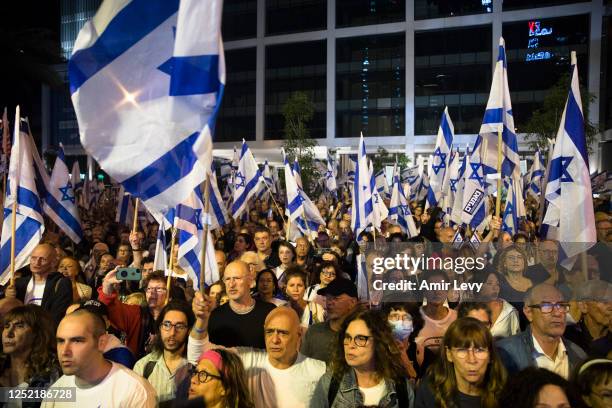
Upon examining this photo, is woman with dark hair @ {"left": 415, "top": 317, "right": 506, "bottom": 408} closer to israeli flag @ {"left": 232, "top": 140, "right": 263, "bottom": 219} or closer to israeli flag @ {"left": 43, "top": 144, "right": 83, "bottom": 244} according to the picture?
israeli flag @ {"left": 43, "top": 144, "right": 83, "bottom": 244}

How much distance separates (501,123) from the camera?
7.05m

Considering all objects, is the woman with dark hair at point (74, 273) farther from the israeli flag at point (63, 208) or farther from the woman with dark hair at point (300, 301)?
the israeli flag at point (63, 208)

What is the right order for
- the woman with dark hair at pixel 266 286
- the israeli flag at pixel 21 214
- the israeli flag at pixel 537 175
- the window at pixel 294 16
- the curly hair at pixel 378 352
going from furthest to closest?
the window at pixel 294 16
the israeli flag at pixel 537 175
the israeli flag at pixel 21 214
the woman with dark hair at pixel 266 286
the curly hair at pixel 378 352

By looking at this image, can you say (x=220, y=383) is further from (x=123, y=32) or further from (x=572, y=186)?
(x=572, y=186)

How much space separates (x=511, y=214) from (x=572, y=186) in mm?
3063

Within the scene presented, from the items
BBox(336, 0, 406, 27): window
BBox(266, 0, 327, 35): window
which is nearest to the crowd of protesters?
BBox(336, 0, 406, 27): window

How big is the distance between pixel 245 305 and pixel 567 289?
102 inches

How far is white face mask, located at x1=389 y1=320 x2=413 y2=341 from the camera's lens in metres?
4.34

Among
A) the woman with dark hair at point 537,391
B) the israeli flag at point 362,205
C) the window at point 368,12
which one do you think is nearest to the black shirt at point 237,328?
the woman with dark hair at point 537,391

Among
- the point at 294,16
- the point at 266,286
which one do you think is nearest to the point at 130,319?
the point at 266,286

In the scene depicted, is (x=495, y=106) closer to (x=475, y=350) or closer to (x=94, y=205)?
(x=475, y=350)

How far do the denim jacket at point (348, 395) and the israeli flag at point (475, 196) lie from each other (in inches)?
206

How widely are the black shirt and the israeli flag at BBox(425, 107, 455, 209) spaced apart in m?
7.90

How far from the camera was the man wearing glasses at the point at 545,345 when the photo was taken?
11.5 ft
